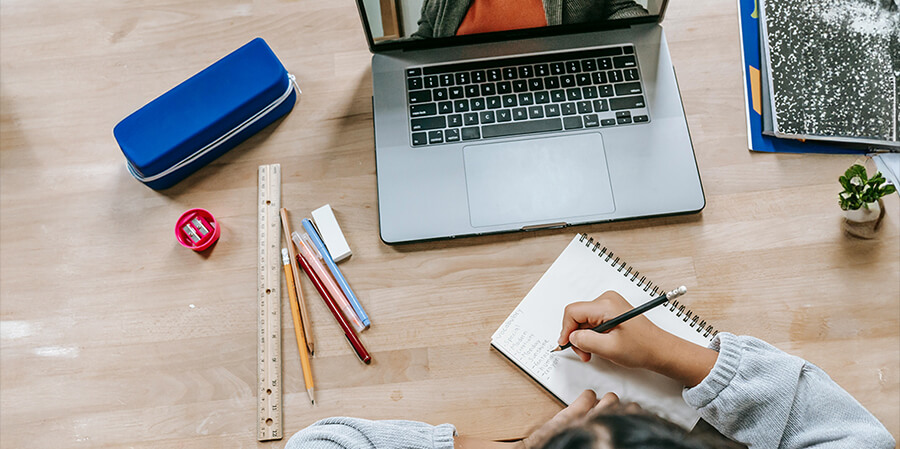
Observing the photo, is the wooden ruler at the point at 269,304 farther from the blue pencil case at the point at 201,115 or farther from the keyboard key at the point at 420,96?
the keyboard key at the point at 420,96

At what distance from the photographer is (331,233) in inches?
31.2

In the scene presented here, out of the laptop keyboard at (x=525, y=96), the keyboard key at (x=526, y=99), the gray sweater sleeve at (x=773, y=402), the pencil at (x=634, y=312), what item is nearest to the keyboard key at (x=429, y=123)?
the laptop keyboard at (x=525, y=96)

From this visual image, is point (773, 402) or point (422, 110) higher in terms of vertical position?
point (422, 110)

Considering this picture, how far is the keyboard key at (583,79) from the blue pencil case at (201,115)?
15.8 inches

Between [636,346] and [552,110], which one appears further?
[552,110]

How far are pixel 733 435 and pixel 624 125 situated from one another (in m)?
0.40

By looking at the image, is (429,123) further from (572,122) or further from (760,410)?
(760,410)

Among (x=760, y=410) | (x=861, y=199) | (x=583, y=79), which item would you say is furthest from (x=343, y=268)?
(x=861, y=199)

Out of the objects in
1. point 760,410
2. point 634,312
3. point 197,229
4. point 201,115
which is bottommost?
point 760,410

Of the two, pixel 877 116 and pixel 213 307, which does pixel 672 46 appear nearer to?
pixel 877 116

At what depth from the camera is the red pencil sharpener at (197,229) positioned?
2.61 ft

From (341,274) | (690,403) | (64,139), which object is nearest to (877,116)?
(690,403)

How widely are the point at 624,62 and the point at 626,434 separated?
1.60ft

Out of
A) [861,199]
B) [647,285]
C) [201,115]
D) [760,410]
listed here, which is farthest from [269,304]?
[861,199]
